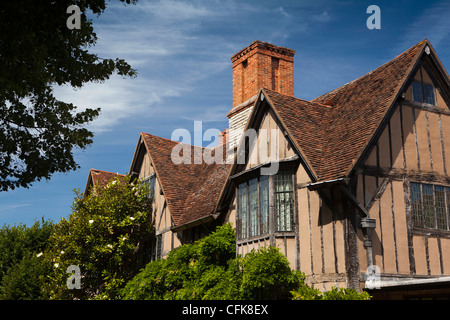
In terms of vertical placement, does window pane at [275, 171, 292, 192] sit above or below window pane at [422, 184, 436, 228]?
above

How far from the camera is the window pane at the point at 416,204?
1388 centimetres

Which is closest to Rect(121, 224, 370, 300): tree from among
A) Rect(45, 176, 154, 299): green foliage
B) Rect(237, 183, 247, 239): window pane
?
Rect(237, 183, 247, 239): window pane

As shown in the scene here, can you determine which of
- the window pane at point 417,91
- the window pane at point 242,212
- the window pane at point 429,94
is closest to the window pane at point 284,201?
the window pane at point 242,212

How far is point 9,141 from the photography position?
12016 millimetres

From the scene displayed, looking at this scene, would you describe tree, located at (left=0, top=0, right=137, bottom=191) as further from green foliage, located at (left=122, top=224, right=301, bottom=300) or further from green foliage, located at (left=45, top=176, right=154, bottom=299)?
green foliage, located at (left=45, top=176, right=154, bottom=299)

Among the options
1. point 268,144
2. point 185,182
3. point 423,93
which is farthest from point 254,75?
point 423,93

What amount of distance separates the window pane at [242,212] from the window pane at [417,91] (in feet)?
18.2

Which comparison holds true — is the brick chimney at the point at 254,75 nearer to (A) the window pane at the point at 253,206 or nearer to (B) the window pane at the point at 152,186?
(B) the window pane at the point at 152,186

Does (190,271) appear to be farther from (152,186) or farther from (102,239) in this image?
(152,186)

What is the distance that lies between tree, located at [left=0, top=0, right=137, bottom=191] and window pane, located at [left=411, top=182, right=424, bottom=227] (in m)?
8.00

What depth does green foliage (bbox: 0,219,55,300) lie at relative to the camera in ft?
81.9

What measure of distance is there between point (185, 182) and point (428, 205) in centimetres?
1075

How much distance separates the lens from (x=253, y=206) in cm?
1520
